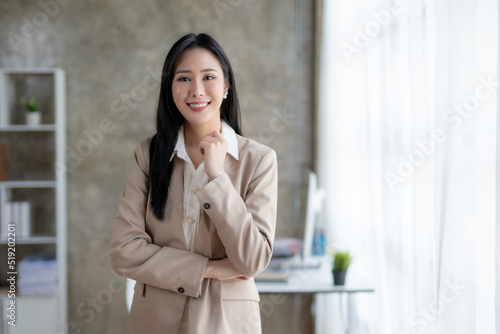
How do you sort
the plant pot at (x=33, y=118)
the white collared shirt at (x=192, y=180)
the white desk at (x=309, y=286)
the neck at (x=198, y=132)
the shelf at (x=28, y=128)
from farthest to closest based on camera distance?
1. the plant pot at (x=33, y=118)
2. the shelf at (x=28, y=128)
3. the white desk at (x=309, y=286)
4. the neck at (x=198, y=132)
5. the white collared shirt at (x=192, y=180)

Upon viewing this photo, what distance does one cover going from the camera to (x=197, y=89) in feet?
5.50

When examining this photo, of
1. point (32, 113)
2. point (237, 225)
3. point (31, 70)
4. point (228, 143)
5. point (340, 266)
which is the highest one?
point (31, 70)

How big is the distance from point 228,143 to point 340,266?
1183 millimetres

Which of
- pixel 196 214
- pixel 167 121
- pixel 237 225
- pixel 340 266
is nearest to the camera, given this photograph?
pixel 237 225

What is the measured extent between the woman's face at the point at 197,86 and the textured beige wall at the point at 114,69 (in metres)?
2.62

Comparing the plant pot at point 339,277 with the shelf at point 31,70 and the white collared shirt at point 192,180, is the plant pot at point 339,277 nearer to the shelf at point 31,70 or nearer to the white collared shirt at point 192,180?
the white collared shirt at point 192,180

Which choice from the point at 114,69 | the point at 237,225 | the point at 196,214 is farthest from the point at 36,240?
the point at 237,225

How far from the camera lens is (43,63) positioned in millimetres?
4270

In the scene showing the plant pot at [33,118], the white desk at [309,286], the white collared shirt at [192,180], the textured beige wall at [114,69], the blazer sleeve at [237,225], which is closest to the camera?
the blazer sleeve at [237,225]

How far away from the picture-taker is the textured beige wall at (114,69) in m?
4.26

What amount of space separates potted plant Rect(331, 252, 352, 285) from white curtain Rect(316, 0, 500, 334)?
86 millimetres

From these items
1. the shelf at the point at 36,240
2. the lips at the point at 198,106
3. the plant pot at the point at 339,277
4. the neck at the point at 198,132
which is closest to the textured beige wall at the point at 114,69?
the shelf at the point at 36,240

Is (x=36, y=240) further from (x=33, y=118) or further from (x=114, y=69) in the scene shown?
(x=114, y=69)

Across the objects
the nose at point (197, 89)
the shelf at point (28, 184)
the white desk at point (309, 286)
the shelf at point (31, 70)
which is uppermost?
the shelf at point (31, 70)
